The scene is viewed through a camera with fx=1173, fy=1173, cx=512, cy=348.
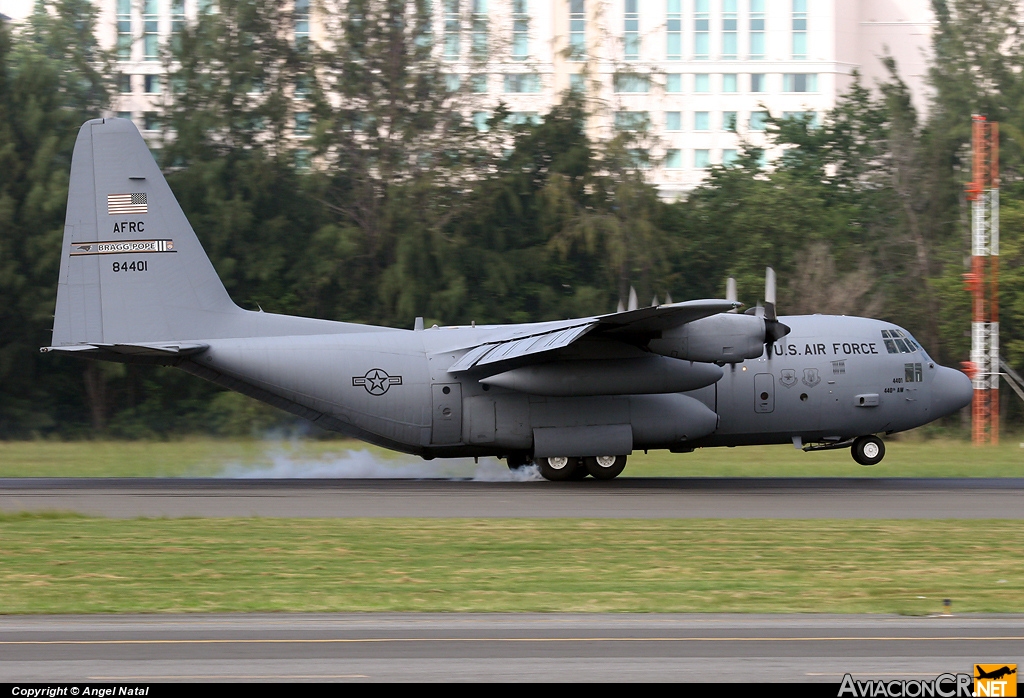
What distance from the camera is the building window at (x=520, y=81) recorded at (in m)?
44.4

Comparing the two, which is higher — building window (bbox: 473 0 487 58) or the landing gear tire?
building window (bbox: 473 0 487 58)

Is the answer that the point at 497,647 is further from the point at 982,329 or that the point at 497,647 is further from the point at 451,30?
the point at 451,30

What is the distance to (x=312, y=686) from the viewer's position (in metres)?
7.43

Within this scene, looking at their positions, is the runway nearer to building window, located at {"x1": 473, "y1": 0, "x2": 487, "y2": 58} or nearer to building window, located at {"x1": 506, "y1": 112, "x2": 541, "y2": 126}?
building window, located at {"x1": 506, "y1": 112, "x2": 541, "y2": 126}

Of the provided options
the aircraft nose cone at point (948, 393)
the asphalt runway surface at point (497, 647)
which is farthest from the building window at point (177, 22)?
the asphalt runway surface at point (497, 647)

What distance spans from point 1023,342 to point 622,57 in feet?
67.9

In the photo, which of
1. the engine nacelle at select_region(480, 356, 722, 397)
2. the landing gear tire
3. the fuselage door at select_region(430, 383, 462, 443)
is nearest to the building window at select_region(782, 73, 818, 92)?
the landing gear tire

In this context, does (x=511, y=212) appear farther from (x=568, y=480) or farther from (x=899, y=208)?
(x=568, y=480)

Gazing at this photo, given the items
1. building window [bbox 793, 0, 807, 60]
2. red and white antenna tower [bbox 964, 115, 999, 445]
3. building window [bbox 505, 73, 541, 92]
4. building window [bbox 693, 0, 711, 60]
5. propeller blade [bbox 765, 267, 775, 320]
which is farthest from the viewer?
building window [bbox 793, 0, 807, 60]

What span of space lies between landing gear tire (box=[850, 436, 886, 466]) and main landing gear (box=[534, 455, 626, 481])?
512 centimetres

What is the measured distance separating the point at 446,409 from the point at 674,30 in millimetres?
75895

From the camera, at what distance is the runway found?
18.3m

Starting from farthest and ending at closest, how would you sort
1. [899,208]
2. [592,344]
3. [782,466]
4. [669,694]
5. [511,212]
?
[899,208]
[511,212]
[782,466]
[592,344]
[669,694]

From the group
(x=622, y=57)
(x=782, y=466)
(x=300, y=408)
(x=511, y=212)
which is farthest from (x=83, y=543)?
(x=622, y=57)
